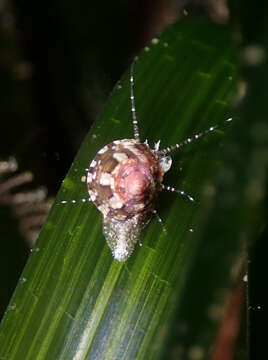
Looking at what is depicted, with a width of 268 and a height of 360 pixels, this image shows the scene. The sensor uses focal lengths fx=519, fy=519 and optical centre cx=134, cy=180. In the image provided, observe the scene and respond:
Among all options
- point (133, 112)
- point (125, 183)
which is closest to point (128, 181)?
point (125, 183)

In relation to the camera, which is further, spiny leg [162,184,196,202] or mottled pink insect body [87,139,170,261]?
mottled pink insect body [87,139,170,261]

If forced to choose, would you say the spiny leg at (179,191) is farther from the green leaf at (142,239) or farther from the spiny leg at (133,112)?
the spiny leg at (133,112)

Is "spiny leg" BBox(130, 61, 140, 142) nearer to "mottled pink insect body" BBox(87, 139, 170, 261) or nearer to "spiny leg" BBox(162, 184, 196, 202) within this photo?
"mottled pink insect body" BBox(87, 139, 170, 261)

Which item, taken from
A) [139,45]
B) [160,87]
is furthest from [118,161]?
[139,45]

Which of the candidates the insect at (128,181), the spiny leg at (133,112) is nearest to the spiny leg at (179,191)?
the insect at (128,181)

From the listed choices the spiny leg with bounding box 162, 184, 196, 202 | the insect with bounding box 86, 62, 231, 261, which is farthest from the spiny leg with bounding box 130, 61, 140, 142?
the spiny leg with bounding box 162, 184, 196, 202

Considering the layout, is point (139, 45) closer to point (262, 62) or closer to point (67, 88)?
point (67, 88)
